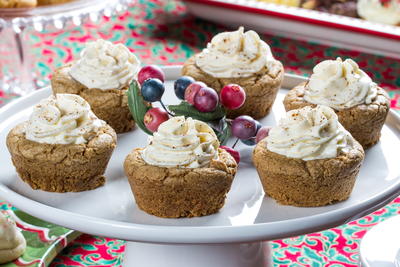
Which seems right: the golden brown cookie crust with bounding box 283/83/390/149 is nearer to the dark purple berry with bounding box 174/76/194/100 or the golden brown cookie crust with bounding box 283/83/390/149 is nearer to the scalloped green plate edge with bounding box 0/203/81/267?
the dark purple berry with bounding box 174/76/194/100

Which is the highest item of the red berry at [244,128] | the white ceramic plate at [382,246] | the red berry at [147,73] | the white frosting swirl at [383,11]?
the red berry at [147,73]

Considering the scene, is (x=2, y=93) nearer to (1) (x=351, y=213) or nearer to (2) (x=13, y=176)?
(2) (x=13, y=176)

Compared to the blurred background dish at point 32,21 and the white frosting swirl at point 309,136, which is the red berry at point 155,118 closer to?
the white frosting swirl at point 309,136

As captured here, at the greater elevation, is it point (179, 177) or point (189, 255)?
point (179, 177)

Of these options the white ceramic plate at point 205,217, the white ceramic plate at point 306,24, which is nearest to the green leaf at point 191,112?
the white ceramic plate at point 205,217

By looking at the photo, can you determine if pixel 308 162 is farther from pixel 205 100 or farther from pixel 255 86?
pixel 255 86

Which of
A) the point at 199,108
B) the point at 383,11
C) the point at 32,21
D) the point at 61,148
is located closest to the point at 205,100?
the point at 199,108

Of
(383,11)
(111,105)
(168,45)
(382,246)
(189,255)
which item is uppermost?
(111,105)
